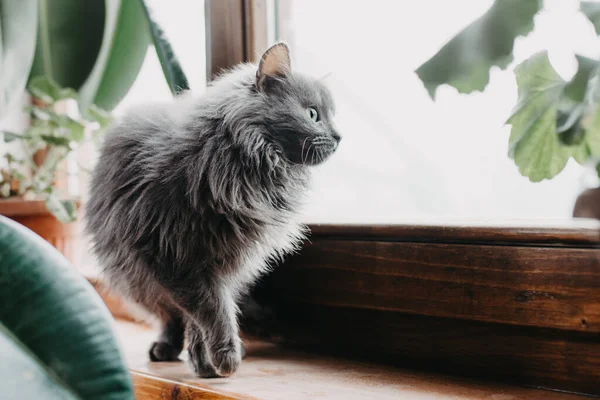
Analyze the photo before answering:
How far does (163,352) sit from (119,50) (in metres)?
0.70

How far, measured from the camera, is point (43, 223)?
4.72 feet

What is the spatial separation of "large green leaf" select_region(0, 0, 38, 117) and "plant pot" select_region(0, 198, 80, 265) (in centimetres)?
28

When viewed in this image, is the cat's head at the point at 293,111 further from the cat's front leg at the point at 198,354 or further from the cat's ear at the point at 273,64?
the cat's front leg at the point at 198,354

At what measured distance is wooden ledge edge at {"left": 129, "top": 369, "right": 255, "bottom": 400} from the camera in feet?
2.52

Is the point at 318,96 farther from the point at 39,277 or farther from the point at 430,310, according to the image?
the point at 39,277

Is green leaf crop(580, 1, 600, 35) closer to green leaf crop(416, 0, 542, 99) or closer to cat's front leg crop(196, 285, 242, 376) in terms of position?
green leaf crop(416, 0, 542, 99)

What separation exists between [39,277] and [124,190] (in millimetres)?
373

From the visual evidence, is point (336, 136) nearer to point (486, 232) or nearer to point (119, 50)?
point (486, 232)

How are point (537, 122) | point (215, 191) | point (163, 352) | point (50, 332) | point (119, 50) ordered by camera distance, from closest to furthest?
point (50, 332), point (537, 122), point (215, 191), point (163, 352), point (119, 50)

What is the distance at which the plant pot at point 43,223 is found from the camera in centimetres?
140

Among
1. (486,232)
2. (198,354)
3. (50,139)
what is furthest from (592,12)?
(50,139)

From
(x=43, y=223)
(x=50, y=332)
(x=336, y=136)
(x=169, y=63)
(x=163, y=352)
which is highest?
(x=169, y=63)

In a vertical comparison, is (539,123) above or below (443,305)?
Result: above

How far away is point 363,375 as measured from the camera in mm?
854
